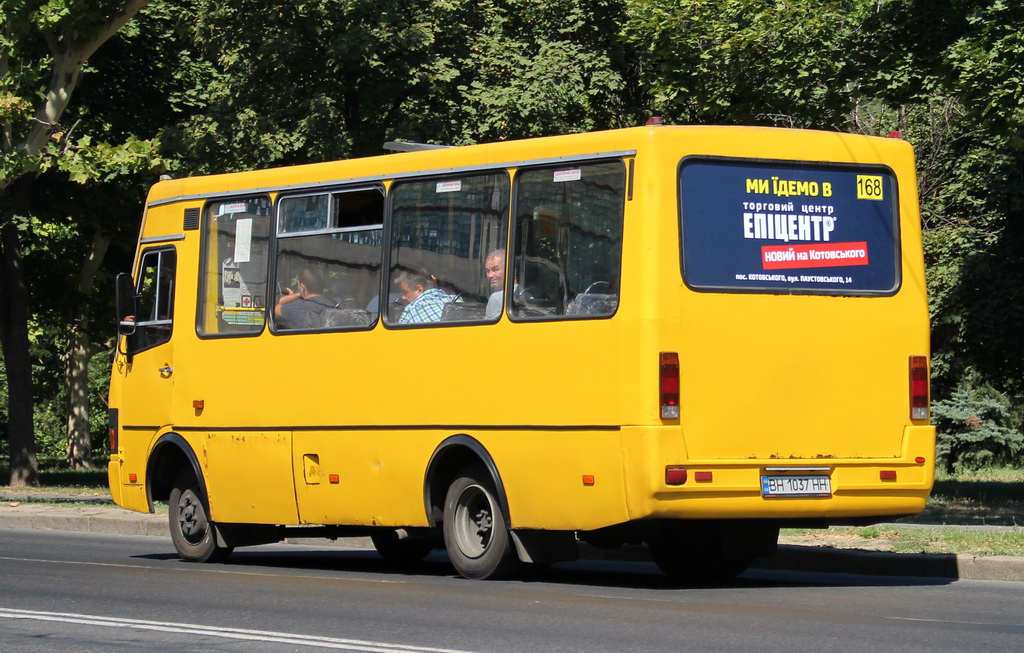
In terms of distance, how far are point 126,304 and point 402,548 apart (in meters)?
3.24

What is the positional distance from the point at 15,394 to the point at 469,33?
424 inches

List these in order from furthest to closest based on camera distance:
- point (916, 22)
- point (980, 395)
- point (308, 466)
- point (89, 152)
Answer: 1. point (980, 395)
2. point (89, 152)
3. point (916, 22)
4. point (308, 466)

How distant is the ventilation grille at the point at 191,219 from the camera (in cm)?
1487

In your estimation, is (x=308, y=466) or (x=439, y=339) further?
(x=308, y=466)

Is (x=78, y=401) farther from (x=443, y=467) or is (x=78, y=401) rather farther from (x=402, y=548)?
(x=443, y=467)

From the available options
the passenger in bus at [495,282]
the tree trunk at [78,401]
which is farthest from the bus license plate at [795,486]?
the tree trunk at [78,401]

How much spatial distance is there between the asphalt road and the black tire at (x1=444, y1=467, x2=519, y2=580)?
0.17m

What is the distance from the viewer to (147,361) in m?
15.2

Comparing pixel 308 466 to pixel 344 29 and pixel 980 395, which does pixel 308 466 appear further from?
pixel 980 395

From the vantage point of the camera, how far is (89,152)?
25.4 metres

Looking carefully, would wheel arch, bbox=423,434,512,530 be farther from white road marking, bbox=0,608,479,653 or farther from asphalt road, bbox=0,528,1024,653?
white road marking, bbox=0,608,479,653

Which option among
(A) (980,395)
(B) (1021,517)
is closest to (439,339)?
(B) (1021,517)

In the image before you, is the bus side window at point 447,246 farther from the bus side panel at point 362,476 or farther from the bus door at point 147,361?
the bus door at point 147,361

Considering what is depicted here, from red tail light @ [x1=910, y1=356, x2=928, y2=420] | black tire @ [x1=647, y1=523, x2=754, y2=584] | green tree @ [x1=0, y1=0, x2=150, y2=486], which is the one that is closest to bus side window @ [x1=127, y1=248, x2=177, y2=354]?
black tire @ [x1=647, y1=523, x2=754, y2=584]
